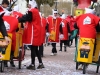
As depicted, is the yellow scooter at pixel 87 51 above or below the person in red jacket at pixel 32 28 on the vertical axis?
below

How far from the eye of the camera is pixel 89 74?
1097 centimetres

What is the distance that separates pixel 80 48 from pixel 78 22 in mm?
771

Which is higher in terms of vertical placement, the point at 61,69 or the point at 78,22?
the point at 78,22

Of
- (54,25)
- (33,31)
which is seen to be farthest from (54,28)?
(33,31)

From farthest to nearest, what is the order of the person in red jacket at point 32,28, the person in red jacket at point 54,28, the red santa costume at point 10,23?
the person in red jacket at point 54,28, the person in red jacket at point 32,28, the red santa costume at point 10,23

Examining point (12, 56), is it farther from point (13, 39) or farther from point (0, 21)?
point (0, 21)

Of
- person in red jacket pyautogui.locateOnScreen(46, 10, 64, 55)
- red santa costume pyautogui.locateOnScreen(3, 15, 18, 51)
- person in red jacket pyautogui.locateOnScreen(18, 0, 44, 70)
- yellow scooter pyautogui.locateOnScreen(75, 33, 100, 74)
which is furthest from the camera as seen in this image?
person in red jacket pyautogui.locateOnScreen(46, 10, 64, 55)

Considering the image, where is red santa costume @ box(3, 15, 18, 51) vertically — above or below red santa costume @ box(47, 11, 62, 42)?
above

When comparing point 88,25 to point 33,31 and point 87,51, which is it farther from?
point 33,31

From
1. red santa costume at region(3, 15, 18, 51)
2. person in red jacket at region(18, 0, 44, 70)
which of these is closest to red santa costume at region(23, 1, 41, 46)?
person in red jacket at region(18, 0, 44, 70)

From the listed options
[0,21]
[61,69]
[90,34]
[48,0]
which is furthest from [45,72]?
[48,0]

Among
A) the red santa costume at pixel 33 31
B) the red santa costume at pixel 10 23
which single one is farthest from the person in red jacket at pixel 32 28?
the red santa costume at pixel 10 23

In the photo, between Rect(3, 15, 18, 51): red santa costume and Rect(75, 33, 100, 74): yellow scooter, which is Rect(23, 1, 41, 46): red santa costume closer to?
Rect(3, 15, 18, 51): red santa costume

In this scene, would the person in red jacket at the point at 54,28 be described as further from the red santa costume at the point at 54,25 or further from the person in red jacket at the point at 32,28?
the person in red jacket at the point at 32,28
